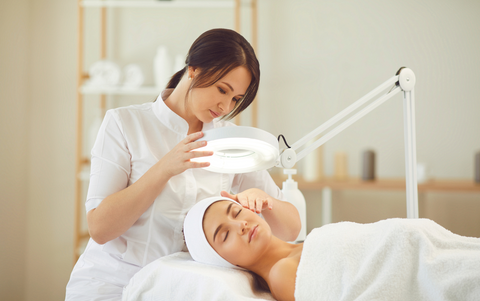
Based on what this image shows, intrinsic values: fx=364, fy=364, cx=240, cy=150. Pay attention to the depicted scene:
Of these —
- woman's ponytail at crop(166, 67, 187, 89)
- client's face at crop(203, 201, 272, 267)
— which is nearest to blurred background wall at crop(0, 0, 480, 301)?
woman's ponytail at crop(166, 67, 187, 89)

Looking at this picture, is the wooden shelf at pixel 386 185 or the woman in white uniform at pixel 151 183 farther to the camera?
the wooden shelf at pixel 386 185

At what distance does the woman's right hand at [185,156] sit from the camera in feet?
2.75

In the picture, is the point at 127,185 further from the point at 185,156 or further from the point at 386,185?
the point at 386,185

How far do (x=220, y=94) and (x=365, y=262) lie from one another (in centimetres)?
61

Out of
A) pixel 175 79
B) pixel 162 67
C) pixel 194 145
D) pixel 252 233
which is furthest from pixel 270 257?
pixel 162 67

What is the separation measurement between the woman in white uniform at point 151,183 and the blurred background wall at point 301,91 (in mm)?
1416

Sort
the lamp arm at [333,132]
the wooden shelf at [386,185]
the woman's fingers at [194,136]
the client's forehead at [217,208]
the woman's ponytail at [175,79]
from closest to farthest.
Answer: the woman's fingers at [194,136], the lamp arm at [333,132], the client's forehead at [217,208], the woman's ponytail at [175,79], the wooden shelf at [386,185]

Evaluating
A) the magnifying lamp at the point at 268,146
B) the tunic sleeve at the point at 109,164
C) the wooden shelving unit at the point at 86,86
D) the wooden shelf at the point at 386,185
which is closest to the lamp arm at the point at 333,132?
the magnifying lamp at the point at 268,146

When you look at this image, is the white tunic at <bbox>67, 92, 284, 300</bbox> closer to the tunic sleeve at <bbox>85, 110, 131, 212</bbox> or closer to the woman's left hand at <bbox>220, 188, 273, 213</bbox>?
the tunic sleeve at <bbox>85, 110, 131, 212</bbox>

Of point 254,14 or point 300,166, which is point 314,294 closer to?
point 300,166

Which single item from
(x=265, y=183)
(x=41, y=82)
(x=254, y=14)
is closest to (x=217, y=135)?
(x=265, y=183)

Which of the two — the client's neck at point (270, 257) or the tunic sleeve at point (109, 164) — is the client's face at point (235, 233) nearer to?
the client's neck at point (270, 257)

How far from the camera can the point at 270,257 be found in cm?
104

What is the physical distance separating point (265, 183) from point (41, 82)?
1975 mm
